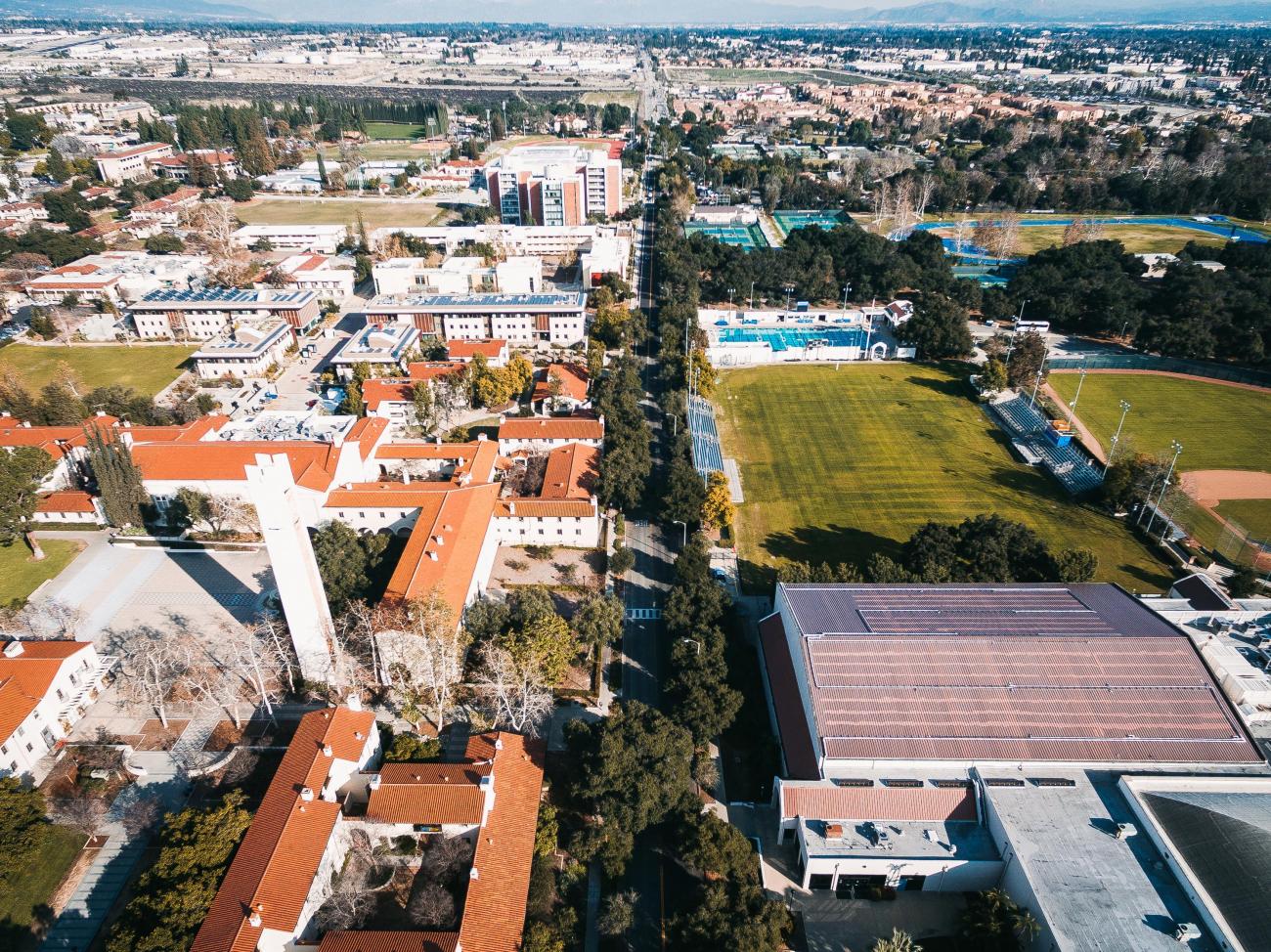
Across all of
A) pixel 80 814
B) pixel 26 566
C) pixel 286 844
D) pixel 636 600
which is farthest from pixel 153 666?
pixel 636 600

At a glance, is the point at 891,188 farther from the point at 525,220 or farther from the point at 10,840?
the point at 10,840

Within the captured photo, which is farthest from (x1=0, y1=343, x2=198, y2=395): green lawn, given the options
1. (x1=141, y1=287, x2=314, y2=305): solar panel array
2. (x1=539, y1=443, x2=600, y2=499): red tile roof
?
(x1=539, y1=443, x2=600, y2=499): red tile roof


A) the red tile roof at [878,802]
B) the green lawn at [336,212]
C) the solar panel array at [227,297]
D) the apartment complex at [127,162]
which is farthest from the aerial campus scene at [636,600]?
the apartment complex at [127,162]

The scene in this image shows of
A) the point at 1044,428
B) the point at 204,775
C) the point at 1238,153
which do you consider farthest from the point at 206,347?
the point at 1238,153

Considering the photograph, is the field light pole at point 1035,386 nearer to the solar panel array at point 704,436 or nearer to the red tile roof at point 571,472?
the solar panel array at point 704,436

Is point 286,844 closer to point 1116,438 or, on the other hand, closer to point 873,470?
point 873,470

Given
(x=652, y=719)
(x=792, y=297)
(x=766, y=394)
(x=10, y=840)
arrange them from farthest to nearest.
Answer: (x=792, y=297)
(x=766, y=394)
(x=652, y=719)
(x=10, y=840)
